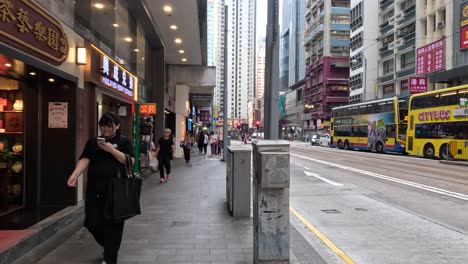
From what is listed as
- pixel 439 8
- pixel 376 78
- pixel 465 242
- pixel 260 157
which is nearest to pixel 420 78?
pixel 439 8

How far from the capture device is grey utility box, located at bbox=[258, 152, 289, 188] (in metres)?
4.89

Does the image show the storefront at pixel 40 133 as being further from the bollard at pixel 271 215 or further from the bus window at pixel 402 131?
the bus window at pixel 402 131

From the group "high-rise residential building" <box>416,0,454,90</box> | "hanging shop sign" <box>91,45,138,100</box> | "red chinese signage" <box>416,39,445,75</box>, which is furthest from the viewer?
"red chinese signage" <box>416,39,445,75</box>

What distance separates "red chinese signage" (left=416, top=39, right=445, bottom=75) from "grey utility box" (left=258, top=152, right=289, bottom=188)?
38.8m

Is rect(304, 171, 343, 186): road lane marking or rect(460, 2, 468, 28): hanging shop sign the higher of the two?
rect(460, 2, 468, 28): hanging shop sign

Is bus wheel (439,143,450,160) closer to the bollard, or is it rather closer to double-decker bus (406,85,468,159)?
double-decker bus (406,85,468,159)

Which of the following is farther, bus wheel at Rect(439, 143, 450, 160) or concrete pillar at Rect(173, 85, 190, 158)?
concrete pillar at Rect(173, 85, 190, 158)

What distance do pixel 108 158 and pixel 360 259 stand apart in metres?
3.51

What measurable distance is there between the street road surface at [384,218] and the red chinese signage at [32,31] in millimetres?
4890

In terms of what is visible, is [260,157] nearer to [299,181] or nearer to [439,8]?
[299,181]

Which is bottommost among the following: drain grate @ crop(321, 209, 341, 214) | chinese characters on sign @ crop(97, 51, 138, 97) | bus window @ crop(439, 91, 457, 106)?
drain grate @ crop(321, 209, 341, 214)

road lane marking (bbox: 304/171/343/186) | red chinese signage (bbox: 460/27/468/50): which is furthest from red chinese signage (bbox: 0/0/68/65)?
red chinese signage (bbox: 460/27/468/50)

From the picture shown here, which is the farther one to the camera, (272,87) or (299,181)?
(299,181)

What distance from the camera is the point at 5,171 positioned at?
7633mm
